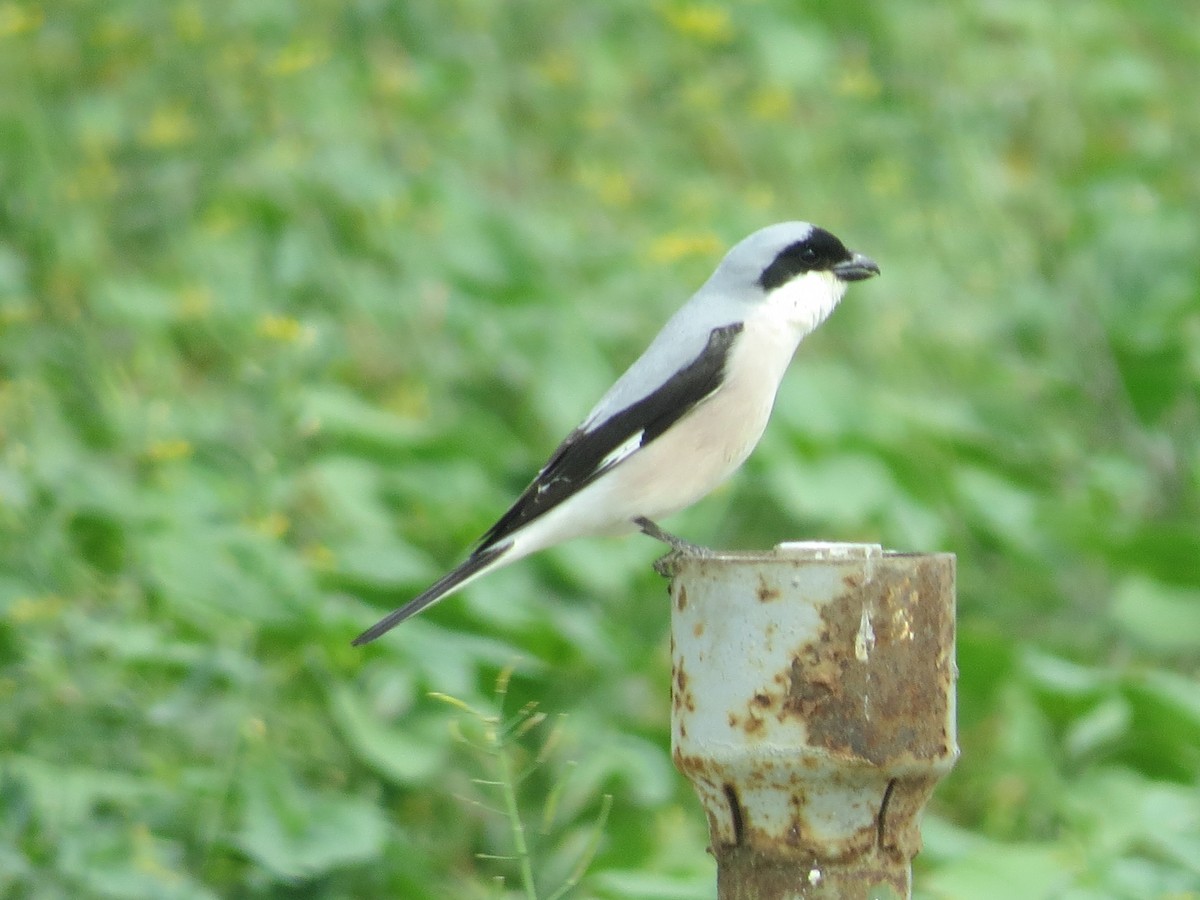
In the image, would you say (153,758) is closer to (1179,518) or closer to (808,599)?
(808,599)

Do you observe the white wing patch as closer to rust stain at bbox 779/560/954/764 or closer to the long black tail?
the long black tail

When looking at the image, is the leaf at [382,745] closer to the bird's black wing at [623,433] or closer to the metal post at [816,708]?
the bird's black wing at [623,433]

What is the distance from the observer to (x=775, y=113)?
5.27 meters

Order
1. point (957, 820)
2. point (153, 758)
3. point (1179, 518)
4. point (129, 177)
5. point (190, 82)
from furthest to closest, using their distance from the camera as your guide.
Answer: point (129, 177)
point (190, 82)
point (1179, 518)
point (957, 820)
point (153, 758)

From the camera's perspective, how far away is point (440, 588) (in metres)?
A: 2.46

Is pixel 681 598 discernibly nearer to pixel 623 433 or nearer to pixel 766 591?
pixel 766 591

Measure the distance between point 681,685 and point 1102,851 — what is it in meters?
1.22

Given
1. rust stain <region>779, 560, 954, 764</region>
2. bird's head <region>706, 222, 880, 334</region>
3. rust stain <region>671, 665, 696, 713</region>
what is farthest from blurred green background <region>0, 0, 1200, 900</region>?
bird's head <region>706, 222, 880, 334</region>

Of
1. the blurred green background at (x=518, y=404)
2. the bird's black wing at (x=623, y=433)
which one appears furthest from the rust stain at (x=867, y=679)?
the bird's black wing at (x=623, y=433)

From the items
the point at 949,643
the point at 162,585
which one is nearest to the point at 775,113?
the point at 162,585

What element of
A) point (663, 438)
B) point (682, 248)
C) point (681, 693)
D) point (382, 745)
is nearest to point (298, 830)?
point (382, 745)

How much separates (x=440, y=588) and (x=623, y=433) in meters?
0.44

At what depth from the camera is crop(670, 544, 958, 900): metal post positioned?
156cm

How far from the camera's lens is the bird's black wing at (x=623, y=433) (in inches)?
105
